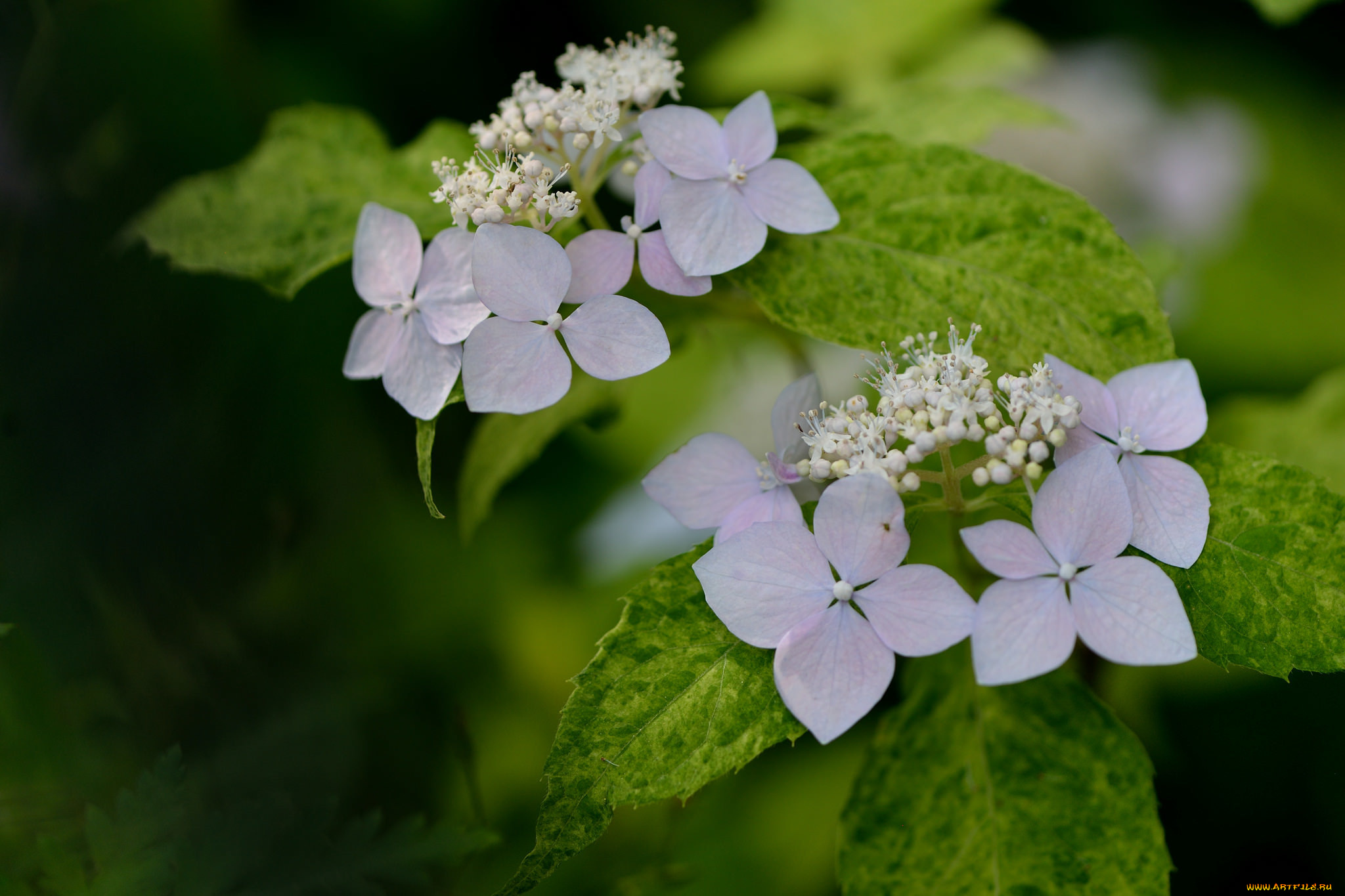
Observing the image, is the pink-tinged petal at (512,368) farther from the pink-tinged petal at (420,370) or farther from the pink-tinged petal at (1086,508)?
the pink-tinged petal at (1086,508)

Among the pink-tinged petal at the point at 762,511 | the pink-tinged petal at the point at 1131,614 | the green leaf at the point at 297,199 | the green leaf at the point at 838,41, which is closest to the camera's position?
the pink-tinged petal at the point at 1131,614

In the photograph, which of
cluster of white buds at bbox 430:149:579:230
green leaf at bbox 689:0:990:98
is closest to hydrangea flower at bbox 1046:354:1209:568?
cluster of white buds at bbox 430:149:579:230

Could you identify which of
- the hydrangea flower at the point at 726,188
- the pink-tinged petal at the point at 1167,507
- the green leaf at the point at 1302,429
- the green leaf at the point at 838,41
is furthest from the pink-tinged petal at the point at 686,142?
the green leaf at the point at 838,41

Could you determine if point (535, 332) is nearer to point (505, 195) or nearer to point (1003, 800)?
point (505, 195)

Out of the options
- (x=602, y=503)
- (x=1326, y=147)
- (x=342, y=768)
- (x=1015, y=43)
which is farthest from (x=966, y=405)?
(x=1326, y=147)

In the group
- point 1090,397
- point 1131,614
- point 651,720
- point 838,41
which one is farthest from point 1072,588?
point 838,41

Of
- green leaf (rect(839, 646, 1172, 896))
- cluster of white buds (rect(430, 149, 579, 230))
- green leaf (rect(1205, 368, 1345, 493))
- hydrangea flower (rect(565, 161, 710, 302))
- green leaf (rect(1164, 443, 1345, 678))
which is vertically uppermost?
cluster of white buds (rect(430, 149, 579, 230))

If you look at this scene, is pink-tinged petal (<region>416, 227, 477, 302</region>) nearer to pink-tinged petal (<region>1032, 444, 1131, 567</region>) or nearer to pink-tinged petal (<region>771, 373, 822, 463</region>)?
pink-tinged petal (<region>771, 373, 822, 463</region>)
